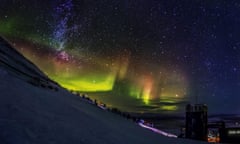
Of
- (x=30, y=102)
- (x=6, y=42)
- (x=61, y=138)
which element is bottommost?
(x=61, y=138)

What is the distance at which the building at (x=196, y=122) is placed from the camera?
50.2 meters

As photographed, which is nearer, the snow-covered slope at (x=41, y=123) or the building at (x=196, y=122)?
the snow-covered slope at (x=41, y=123)

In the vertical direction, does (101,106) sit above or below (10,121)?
above

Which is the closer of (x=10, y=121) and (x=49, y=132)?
(x=10, y=121)

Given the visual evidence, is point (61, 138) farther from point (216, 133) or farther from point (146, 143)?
point (216, 133)

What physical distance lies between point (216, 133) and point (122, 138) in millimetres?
41049

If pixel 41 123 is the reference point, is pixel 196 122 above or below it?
above

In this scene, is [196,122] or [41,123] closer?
[41,123]

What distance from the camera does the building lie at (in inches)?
1976

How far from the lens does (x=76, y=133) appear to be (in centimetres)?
1744

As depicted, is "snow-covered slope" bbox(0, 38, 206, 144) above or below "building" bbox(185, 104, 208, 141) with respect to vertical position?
below

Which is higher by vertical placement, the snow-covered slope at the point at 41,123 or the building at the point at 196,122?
the building at the point at 196,122

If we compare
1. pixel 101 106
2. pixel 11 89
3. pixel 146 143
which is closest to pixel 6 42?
pixel 101 106

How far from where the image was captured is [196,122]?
50.7 metres
